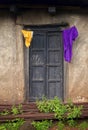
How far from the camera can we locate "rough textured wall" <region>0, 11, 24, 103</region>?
435 inches

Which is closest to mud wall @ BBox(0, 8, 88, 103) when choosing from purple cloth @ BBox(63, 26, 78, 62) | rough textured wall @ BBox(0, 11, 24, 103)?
rough textured wall @ BBox(0, 11, 24, 103)

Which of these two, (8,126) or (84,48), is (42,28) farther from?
(8,126)

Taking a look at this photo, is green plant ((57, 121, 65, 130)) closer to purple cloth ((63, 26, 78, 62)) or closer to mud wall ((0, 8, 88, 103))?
mud wall ((0, 8, 88, 103))

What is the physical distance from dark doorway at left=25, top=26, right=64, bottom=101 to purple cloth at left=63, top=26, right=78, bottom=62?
284 mm

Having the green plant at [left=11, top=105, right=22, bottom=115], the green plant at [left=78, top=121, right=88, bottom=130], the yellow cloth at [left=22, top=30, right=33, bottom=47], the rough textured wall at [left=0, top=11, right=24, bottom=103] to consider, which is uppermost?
the yellow cloth at [left=22, top=30, right=33, bottom=47]

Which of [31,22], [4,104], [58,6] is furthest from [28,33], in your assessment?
[4,104]

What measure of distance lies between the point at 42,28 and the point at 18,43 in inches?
32.1

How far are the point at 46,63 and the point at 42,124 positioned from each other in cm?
220

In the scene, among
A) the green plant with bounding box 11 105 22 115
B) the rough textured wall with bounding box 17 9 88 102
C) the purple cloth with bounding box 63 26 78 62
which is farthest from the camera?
the rough textured wall with bounding box 17 9 88 102

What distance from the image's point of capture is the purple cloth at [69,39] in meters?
10.8

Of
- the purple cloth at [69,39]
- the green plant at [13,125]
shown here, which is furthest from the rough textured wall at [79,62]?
the green plant at [13,125]

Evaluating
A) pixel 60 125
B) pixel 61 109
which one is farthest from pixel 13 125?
pixel 61 109

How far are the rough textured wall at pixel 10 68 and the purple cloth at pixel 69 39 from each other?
1292mm

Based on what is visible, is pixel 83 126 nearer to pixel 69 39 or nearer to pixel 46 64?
pixel 46 64
